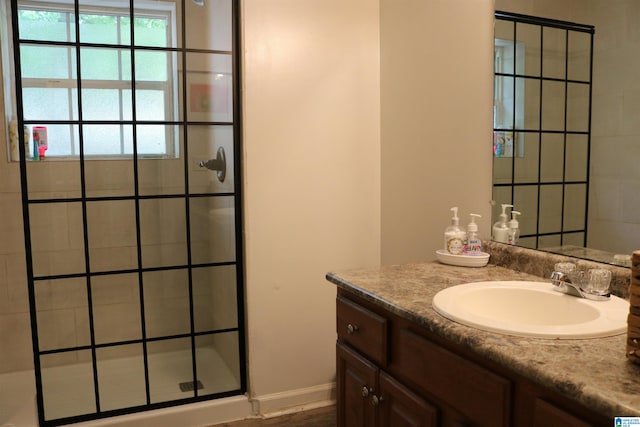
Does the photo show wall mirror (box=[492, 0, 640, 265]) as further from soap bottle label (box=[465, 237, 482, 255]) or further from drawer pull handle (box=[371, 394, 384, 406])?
drawer pull handle (box=[371, 394, 384, 406])

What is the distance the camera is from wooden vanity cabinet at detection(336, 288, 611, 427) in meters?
1.02

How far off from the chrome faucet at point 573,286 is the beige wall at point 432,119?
0.58 meters

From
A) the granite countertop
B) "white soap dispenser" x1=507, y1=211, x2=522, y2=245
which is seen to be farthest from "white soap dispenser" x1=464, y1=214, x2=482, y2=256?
the granite countertop

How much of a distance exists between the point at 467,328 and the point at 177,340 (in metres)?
1.70

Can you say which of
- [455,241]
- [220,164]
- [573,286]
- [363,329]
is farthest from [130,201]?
[573,286]

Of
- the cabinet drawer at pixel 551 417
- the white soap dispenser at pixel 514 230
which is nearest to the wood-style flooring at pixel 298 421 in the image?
the white soap dispenser at pixel 514 230

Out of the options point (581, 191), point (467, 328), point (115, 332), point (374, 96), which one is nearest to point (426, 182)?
point (374, 96)

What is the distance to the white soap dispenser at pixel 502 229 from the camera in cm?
189

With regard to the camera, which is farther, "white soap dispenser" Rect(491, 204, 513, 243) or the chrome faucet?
"white soap dispenser" Rect(491, 204, 513, 243)

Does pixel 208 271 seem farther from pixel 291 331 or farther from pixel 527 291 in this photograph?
pixel 527 291

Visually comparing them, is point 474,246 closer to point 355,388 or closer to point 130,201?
point 355,388

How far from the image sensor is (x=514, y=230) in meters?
1.87

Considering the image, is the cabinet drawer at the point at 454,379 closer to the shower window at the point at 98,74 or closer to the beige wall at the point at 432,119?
the beige wall at the point at 432,119

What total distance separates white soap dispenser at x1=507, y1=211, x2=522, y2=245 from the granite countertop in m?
0.37
